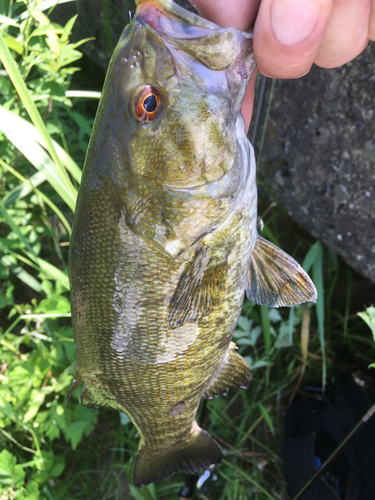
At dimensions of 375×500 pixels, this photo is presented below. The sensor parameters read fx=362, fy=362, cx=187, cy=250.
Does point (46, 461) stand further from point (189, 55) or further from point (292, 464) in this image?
point (189, 55)

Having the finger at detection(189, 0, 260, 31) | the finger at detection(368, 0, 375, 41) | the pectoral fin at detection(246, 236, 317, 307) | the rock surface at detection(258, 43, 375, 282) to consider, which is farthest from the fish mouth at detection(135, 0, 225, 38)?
the rock surface at detection(258, 43, 375, 282)

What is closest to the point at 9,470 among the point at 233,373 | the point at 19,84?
the point at 233,373

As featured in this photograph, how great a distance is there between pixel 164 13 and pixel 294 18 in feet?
1.03

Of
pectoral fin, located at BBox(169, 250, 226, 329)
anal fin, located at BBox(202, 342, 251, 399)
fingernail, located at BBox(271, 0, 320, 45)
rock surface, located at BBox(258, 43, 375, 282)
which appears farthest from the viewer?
rock surface, located at BBox(258, 43, 375, 282)

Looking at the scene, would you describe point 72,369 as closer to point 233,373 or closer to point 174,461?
point 174,461

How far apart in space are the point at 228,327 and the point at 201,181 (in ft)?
1.77

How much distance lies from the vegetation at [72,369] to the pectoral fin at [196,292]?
3.37ft

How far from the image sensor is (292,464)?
8.08ft

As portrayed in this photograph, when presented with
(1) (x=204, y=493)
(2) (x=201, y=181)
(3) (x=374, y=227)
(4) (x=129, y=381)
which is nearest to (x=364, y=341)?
(3) (x=374, y=227)

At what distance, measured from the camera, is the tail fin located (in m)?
1.54

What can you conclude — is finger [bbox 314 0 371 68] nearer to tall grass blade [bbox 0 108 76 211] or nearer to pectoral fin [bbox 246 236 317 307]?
pectoral fin [bbox 246 236 317 307]

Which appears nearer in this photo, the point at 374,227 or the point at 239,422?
the point at 374,227

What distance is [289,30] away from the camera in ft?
2.88

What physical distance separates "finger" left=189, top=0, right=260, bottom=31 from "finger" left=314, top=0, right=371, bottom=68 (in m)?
0.22
